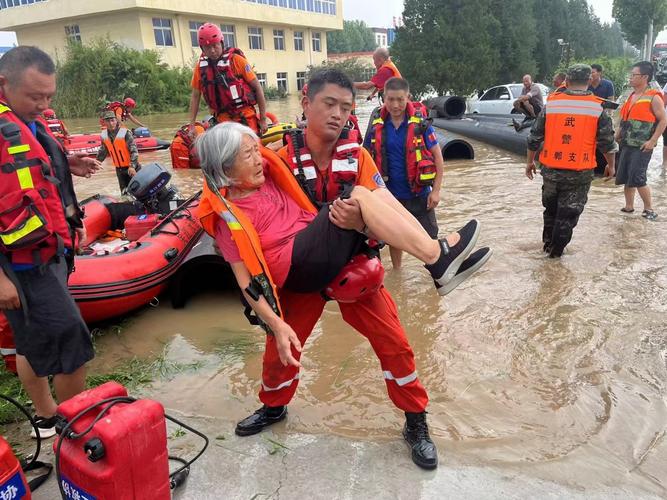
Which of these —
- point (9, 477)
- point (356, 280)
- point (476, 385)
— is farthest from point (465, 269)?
point (9, 477)

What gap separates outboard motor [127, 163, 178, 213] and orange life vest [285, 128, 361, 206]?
3.49m

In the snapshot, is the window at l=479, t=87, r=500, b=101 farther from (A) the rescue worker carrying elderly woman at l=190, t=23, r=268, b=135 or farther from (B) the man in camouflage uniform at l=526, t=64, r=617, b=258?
(A) the rescue worker carrying elderly woman at l=190, t=23, r=268, b=135

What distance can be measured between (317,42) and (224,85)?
42223 millimetres

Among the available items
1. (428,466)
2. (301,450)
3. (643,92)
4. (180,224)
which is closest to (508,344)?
(428,466)

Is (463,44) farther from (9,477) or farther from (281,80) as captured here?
(281,80)

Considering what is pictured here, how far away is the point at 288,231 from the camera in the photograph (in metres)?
2.26

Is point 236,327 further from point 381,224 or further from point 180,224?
point 381,224

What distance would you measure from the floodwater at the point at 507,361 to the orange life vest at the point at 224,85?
1.95 metres

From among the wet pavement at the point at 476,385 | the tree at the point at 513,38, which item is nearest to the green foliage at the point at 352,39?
the tree at the point at 513,38

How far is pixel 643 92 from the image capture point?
20.0 ft

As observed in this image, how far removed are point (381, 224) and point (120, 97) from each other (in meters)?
28.1

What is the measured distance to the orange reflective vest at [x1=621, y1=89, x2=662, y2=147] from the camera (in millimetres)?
5926

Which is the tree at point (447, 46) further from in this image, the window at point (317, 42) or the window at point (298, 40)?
the window at point (317, 42)

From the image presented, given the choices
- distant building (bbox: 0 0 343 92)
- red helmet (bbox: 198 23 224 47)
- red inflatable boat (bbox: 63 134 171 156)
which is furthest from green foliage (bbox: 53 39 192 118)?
red helmet (bbox: 198 23 224 47)
